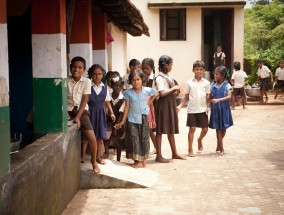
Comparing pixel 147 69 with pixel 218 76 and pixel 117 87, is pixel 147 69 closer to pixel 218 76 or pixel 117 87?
pixel 117 87

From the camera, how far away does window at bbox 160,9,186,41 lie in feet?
58.9

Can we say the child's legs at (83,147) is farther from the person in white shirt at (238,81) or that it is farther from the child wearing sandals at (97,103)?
the person in white shirt at (238,81)

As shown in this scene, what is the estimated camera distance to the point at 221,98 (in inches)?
301

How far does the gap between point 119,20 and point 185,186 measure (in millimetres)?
4635

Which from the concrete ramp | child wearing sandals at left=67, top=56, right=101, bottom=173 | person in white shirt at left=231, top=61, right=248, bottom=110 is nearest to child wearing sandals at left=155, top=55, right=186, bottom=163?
the concrete ramp

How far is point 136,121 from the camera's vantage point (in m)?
6.42

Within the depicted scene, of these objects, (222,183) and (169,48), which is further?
(169,48)

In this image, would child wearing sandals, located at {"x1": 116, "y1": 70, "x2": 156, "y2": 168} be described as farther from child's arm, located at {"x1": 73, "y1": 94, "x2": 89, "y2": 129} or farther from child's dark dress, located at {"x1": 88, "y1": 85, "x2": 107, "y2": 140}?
child's arm, located at {"x1": 73, "y1": 94, "x2": 89, "y2": 129}

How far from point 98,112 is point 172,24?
1281 cm

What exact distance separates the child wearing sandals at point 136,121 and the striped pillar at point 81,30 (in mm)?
808

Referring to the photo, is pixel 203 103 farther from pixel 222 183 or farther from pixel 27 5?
pixel 27 5

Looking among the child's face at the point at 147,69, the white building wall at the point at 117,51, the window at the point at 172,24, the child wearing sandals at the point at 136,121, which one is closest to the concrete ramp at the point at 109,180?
the child wearing sandals at the point at 136,121

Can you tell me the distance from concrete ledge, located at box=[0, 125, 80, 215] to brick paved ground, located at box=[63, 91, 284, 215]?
0.33m

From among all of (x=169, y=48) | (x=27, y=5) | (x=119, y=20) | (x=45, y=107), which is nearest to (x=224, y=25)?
(x=169, y=48)
